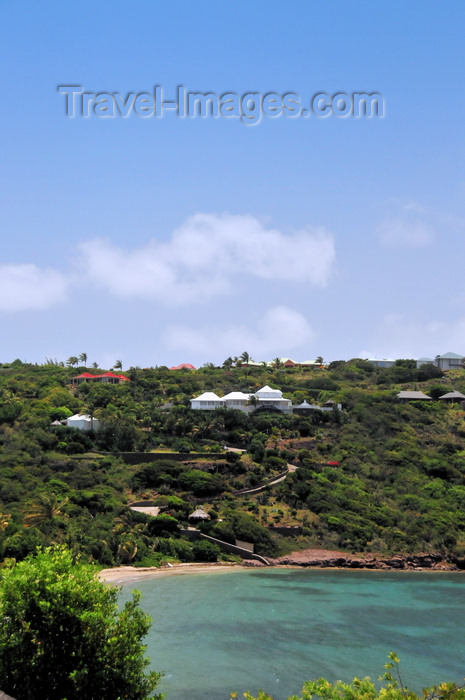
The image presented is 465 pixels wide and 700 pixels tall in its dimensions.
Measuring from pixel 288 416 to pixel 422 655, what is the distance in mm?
52991

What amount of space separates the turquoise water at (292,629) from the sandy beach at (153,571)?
115cm

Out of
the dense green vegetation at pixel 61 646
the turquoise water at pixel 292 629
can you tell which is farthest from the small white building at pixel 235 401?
the dense green vegetation at pixel 61 646

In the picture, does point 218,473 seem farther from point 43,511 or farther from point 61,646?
point 61,646

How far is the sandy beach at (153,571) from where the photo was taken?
45244 mm

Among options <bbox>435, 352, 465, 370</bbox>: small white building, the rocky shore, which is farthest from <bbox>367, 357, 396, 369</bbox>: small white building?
the rocky shore

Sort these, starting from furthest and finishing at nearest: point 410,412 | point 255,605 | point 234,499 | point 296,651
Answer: point 410,412 → point 234,499 → point 255,605 → point 296,651

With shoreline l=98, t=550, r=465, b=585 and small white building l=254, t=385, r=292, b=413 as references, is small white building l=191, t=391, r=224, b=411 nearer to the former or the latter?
small white building l=254, t=385, r=292, b=413

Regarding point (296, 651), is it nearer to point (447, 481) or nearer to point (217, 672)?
point (217, 672)

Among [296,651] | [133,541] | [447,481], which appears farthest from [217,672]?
[447,481]

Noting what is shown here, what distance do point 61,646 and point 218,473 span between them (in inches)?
1938

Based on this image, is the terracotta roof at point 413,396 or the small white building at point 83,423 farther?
the terracotta roof at point 413,396

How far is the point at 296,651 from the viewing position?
109ft

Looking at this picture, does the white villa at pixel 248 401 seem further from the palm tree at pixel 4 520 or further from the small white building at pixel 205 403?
the palm tree at pixel 4 520

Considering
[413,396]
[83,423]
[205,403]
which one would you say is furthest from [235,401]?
[413,396]
